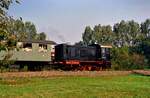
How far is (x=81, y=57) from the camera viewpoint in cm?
4541

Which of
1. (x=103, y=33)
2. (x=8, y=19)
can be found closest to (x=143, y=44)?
(x=103, y=33)

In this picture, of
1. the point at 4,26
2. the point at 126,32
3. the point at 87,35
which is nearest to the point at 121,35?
the point at 126,32

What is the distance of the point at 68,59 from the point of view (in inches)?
1698

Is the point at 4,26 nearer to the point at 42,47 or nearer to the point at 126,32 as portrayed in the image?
the point at 42,47

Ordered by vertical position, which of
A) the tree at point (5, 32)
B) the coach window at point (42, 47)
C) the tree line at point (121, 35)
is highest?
the tree line at point (121, 35)

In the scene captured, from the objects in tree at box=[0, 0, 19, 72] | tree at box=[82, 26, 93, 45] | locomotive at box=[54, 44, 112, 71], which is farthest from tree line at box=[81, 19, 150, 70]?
tree at box=[0, 0, 19, 72]

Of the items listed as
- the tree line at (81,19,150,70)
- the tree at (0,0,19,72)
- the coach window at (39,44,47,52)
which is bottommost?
the tree at (0,0,19,72)

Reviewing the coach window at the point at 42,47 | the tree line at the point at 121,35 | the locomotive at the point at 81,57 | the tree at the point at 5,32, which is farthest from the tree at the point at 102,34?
the tree at the point at 5,32

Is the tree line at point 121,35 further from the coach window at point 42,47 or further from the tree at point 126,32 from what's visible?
the coach window at point 42,47

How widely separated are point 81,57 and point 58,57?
2909 millimetres

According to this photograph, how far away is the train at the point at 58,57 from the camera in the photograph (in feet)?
137

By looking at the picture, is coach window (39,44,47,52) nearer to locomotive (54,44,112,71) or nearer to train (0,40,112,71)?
train (0,40,112,71)

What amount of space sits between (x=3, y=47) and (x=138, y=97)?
8.25 metres

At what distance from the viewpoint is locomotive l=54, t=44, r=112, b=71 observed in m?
42.6
